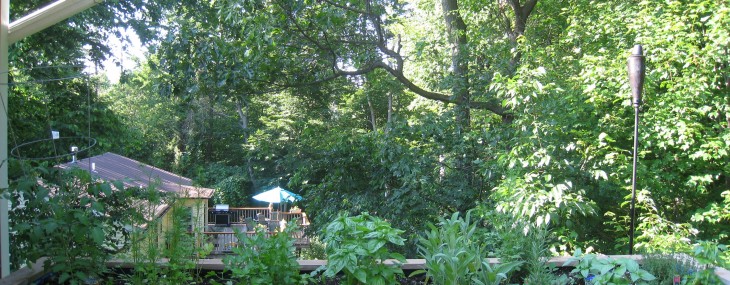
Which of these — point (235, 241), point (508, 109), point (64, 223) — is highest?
point (508, 109)

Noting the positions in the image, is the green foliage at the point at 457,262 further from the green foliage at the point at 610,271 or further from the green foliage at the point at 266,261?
the green foliage at the point at 266,261

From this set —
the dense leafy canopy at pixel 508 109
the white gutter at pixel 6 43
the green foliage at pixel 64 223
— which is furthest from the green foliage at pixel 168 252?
the dense leafy canopy at pixel 508 109

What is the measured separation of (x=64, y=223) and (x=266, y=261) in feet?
2.85

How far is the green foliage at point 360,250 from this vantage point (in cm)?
249

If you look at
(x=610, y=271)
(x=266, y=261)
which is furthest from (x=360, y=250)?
(x=610, y=271)

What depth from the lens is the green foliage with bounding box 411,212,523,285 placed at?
254 cm

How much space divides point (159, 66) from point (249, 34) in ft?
3.86

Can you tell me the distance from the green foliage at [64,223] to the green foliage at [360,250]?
985mm

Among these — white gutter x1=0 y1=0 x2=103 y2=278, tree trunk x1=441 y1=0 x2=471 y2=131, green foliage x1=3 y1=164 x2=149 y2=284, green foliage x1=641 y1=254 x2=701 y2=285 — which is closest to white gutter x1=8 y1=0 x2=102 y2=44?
white gutter x1=0 y1=0 x2=103 y2=278

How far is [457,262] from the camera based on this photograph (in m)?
2.54

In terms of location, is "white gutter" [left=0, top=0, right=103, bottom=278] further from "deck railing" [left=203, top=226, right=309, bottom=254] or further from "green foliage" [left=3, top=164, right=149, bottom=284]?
"deck railing" [left=203, top=226, right=309, bottom=254]

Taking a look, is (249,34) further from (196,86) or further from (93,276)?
(93,276)

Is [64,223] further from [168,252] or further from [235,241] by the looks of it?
[235,241]

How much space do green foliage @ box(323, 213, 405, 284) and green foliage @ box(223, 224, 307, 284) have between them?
0.17 meters
